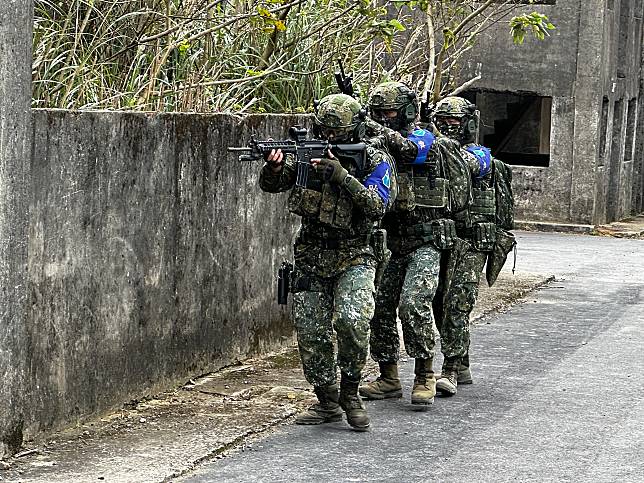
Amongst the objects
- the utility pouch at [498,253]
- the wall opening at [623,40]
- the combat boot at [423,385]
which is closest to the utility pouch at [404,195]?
the combat boot at [423,385]

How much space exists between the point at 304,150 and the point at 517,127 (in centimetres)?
2005

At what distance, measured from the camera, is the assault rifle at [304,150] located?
7098 millimetres

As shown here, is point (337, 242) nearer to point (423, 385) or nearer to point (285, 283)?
point (285, 283)

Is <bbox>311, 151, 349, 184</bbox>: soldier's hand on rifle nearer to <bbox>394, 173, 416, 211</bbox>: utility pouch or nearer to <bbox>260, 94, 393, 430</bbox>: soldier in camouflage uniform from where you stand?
<bbox>260, 94, 393, 430</bbox>: soldier in camouflage uniform

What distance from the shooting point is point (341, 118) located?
7.44 metres

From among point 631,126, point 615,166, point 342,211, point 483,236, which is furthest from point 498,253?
point 631,126

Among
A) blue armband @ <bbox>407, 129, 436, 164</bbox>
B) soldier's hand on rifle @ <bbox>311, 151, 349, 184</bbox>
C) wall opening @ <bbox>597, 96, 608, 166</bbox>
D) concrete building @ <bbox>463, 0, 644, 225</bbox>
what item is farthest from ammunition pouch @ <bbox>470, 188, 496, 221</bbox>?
wall opening @ <bbox>597, 96, 608, 166</bbox>

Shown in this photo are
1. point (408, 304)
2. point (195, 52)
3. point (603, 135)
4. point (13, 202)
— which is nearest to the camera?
point (13, 202)

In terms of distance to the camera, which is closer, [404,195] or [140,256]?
[140,256]

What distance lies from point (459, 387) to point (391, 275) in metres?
1.11

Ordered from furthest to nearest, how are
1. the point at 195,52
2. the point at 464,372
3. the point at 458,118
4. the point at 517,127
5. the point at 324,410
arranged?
the point at 517,127 < the point at 195,52 < the point at 464,372 < the point at 458,118 < the point at 324,410

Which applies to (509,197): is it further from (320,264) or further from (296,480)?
(296,480)

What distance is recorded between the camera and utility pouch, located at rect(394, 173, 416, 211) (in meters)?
8.18

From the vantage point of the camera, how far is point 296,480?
21.0 feet
